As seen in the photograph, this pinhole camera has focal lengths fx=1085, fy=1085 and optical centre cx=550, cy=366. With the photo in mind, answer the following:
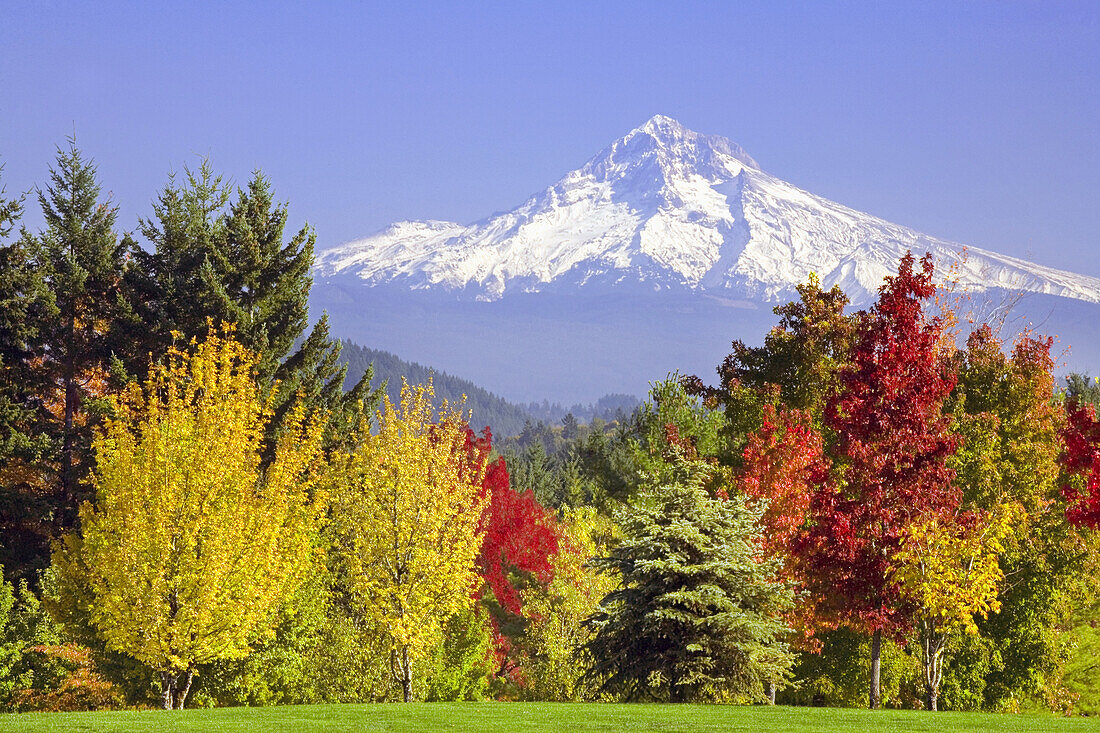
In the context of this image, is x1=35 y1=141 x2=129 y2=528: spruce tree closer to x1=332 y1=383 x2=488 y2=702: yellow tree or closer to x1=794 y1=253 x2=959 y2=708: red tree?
x1=332 y1=383 x2=488 y2=702: yellow tree

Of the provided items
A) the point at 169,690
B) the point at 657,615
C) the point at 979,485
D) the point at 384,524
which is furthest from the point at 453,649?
the point at 979,485

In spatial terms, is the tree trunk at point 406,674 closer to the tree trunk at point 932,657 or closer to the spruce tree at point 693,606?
the spruce tree at point 693,606

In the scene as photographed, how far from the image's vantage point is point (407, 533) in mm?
27828

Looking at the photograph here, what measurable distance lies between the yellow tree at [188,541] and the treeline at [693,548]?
0.07 m

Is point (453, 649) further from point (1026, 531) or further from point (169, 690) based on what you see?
point (1026, 531)

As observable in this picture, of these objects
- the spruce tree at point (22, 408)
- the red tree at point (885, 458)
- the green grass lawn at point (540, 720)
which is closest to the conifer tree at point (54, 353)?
the spruce tree at point (22, 408)

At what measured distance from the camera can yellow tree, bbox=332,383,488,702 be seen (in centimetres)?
2766

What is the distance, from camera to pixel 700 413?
1439 inches

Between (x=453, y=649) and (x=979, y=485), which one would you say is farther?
(x=453, y=649)

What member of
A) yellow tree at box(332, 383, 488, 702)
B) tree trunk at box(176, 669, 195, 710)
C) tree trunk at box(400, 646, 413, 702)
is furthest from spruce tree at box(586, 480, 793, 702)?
tree trunk at box(176, 669, 195, 710)

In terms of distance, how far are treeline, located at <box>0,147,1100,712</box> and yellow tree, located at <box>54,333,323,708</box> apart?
7 centimetres

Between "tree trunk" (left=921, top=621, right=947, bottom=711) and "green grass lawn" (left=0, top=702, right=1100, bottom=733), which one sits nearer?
"green grass lawn" (left=0, top=702, right=1100, bottom=733)

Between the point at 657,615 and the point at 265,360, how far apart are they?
22.2 metres

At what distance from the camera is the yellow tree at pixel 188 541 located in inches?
928
